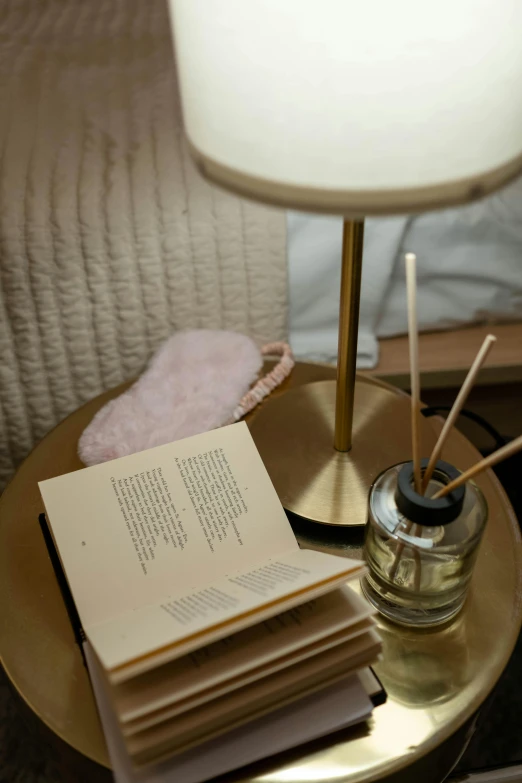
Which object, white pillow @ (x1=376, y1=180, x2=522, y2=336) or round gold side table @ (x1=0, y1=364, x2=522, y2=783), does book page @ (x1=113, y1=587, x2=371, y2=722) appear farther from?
white pillow @ (x1=376, y1=180, x2=522, y2=336)

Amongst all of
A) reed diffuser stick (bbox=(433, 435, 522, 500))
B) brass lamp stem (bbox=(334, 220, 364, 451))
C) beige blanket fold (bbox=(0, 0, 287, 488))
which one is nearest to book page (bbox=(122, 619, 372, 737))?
reed diffuser stick (bbox=(433, 435, 522, 500))

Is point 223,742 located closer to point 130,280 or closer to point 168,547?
point 168,547

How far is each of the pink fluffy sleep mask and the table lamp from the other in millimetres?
339

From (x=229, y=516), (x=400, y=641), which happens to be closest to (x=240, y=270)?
(x=229, y=516)

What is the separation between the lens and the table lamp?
1.07 ft

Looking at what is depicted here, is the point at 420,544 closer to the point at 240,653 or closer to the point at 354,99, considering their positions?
the point at 240,653

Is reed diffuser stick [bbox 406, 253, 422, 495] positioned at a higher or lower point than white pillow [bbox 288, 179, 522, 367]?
higher

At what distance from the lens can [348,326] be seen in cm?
58

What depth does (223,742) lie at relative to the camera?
1.51 ft

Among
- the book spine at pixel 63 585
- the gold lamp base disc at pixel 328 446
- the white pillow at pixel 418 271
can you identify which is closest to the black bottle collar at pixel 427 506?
the gold lamp base disc at pixel 328 446

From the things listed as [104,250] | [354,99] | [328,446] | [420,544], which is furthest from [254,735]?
[104,250]

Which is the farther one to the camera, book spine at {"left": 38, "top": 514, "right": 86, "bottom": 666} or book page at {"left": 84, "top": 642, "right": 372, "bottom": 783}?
book spine at {"left": 38, "top": 514, "right": 86, "bottom": 666}

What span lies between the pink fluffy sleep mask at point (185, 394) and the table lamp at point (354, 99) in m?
0.34

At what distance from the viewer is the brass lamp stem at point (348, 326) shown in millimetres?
531
